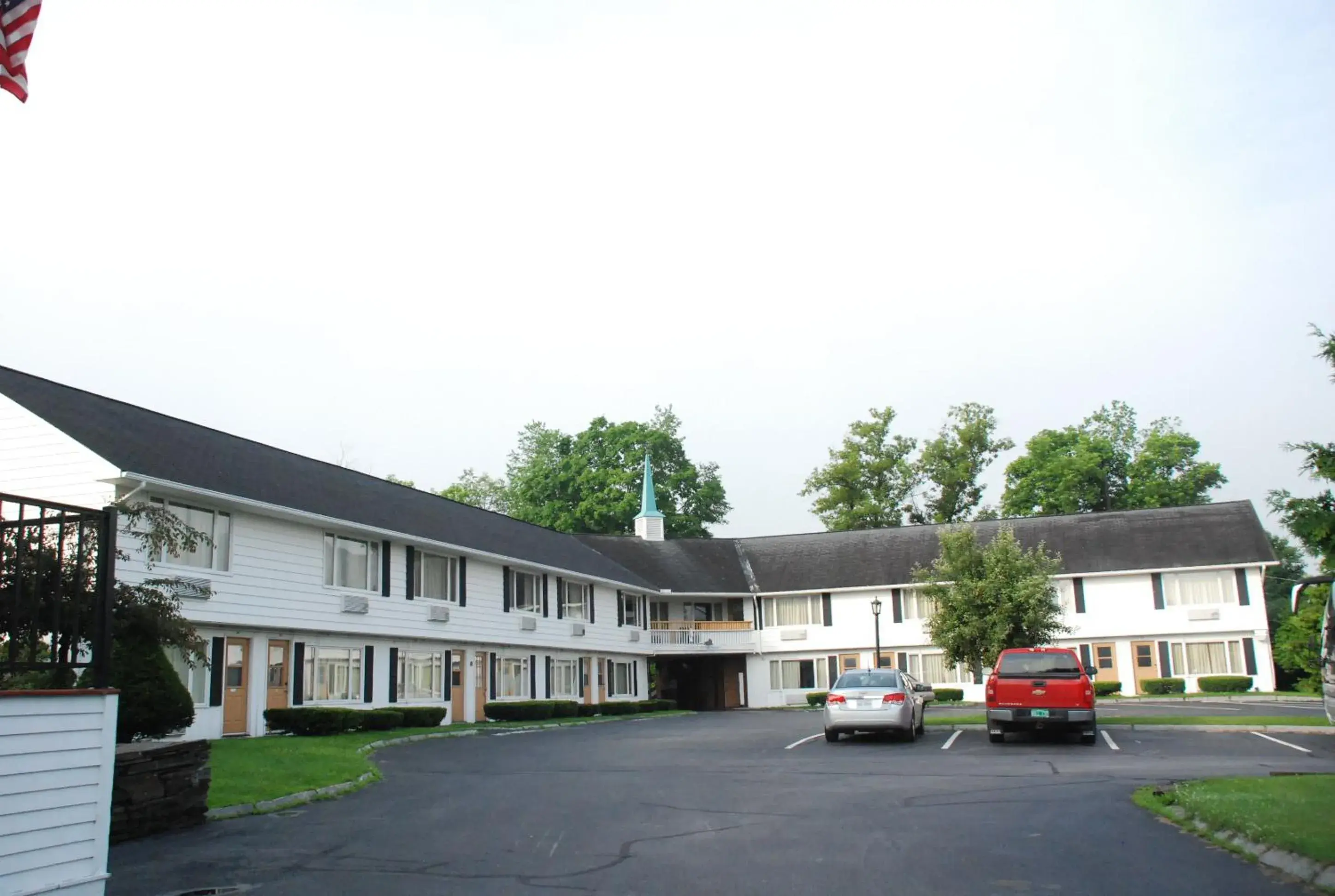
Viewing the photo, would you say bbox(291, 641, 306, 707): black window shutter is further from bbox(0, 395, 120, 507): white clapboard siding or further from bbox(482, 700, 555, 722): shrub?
bbox(482, 700, 555, 722): shrub

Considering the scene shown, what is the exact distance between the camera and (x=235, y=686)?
2662 cm

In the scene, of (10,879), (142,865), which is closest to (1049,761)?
(142,865)

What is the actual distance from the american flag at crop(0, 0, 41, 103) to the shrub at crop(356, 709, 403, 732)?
20112 mm

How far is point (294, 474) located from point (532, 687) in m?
13.6

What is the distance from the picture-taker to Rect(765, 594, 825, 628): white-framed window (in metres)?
55.5

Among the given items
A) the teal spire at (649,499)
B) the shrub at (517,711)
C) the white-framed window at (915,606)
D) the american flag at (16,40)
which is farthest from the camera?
the teal spire at (649,499)

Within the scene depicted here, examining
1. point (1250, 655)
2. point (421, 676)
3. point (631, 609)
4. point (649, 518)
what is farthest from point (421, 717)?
point (1250, 655)

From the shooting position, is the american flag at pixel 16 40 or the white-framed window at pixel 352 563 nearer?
the american flag at pixel 16 40

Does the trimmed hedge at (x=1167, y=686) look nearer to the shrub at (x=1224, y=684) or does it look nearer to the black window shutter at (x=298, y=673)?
the shrub at (x=1224, y=684)

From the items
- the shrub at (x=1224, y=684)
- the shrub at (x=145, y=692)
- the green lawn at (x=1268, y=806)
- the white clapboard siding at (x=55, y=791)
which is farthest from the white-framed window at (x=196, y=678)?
the shrub at (x=1224, y=684)

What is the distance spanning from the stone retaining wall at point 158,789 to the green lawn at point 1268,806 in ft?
35.0

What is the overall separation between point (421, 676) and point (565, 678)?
10.6 meters

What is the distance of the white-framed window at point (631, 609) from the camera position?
50781 mm

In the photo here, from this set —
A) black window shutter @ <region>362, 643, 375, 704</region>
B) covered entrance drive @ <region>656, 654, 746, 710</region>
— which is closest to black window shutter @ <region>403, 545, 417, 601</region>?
black window shutter @ <region>362, 643, 375, 704</region>
